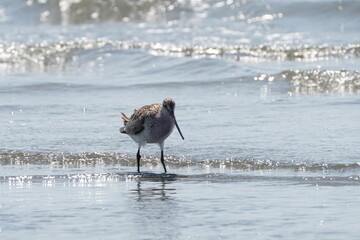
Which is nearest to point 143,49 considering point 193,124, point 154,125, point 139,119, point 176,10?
point 176,10

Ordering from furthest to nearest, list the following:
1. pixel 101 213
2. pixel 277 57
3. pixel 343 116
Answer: pixel 277 57 < pixel 343 116 < pixel 101 213

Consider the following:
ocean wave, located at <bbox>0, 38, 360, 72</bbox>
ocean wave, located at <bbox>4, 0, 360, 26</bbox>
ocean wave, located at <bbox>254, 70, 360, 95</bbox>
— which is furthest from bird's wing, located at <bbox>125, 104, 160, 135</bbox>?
ocean wave, located at <bbox>4, 0, 360, 26</bbox>

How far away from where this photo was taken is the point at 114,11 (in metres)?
24.6

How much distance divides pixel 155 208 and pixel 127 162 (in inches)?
90.4

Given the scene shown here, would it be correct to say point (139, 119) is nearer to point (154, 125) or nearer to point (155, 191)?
point (154, 125)

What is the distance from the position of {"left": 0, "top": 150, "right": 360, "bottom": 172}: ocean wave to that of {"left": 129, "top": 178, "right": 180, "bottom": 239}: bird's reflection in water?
79 centimetres

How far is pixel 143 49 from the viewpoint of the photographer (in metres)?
→ 18.5

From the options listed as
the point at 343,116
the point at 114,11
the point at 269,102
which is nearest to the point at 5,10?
the point at 114,11

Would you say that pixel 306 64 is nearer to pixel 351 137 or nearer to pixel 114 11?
pixel 351 137

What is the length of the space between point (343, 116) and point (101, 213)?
491 centimetres

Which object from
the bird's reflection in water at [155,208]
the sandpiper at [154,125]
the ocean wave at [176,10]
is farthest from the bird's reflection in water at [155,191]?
the ocean wave at [176,10]

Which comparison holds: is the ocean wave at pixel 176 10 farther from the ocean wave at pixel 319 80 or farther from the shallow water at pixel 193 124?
the ocean wave at pixel 319 80

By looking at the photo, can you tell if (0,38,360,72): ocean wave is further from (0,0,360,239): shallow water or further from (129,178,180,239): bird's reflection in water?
(129,178,180,239): bird's reflection in water

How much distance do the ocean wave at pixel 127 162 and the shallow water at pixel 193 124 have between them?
0.06 ft
